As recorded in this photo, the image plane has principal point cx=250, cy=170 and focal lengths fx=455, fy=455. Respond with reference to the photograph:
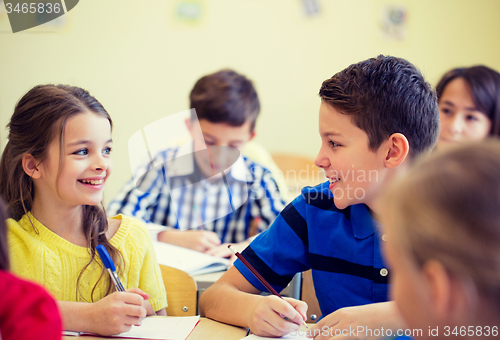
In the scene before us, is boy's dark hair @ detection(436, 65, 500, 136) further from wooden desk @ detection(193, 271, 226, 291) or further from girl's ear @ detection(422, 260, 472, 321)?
girl's ear @ detection(422, 260, 472, 321)

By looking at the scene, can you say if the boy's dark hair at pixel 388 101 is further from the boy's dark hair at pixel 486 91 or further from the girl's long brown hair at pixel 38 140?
the boy's dark hair at pixel 486 91

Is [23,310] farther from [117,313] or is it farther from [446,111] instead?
[446,111]

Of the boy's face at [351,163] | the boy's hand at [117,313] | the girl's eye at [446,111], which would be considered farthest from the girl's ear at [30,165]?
the girl's eye at [446,111]

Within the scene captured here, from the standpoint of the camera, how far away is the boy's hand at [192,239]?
149 centimetres

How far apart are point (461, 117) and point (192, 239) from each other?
1.27 meters

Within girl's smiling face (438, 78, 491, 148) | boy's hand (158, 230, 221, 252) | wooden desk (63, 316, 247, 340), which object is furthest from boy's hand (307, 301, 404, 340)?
girl's smiling face (438, 78, 491, 148)

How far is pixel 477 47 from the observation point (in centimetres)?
294

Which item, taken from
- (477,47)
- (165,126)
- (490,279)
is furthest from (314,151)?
(490,279)

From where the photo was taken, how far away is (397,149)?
2.83 ft

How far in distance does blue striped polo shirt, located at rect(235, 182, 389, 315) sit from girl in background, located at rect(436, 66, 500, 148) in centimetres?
119

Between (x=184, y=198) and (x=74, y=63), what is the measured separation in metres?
2.00

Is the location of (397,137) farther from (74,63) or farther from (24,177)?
(74,63)

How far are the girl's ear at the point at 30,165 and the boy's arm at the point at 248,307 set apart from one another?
43 centimetres

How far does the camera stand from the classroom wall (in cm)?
300
